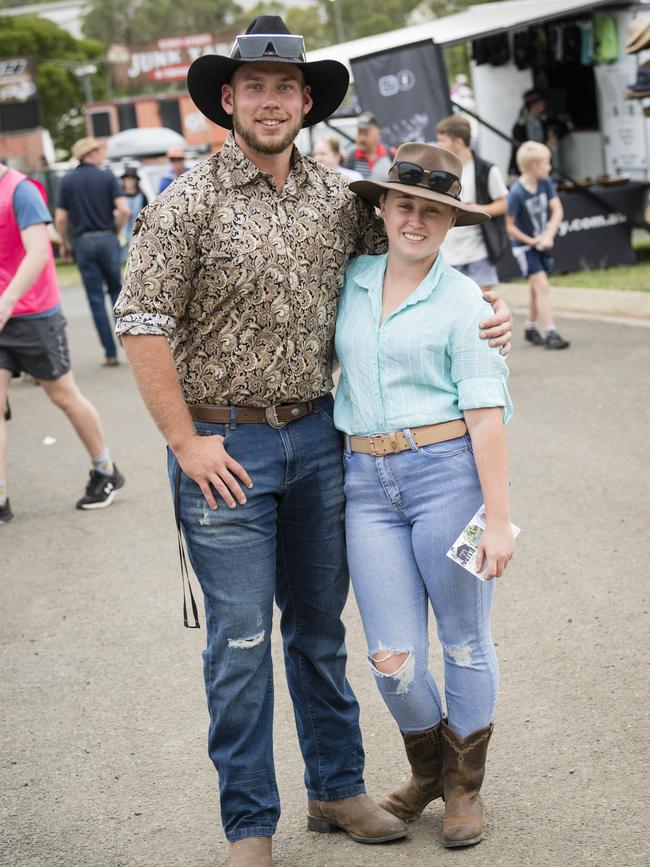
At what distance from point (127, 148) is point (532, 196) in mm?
26221

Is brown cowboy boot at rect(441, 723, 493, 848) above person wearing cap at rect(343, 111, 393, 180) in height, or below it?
below

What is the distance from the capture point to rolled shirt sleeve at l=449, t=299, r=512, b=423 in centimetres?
319

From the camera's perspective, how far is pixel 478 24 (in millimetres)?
15820

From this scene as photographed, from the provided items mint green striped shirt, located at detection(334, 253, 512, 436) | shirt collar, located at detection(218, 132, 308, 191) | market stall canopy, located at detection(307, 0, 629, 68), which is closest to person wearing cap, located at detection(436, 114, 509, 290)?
market stall canopy, located at detection(307, 0, 629, 68)

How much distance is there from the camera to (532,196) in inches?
435

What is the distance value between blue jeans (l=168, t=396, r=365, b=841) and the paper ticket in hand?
0.36 meters

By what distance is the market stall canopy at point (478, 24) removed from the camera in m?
15.3

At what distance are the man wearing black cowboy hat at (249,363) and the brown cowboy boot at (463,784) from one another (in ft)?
0.57

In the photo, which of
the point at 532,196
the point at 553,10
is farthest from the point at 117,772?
the point at 553,10

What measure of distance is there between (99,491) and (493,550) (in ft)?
14.7

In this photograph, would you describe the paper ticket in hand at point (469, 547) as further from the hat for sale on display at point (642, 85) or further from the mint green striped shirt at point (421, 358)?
the hat for sale on display at point (642, 85)

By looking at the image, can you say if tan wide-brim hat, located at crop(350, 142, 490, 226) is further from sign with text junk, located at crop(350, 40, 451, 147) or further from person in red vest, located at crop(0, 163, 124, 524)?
sign with text junk, located at crop(350, 40, 451, 147)

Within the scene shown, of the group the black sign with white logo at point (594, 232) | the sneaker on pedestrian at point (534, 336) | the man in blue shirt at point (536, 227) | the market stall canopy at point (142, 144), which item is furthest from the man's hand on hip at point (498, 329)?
the market stall canopy at point (142, 144)

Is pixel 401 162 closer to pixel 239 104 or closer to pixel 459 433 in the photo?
pixel 239 104
